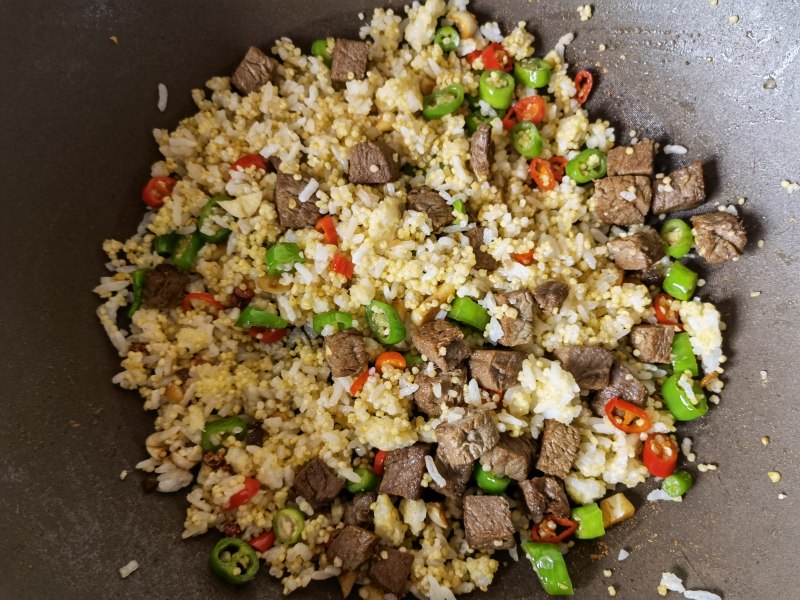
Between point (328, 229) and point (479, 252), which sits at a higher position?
point (479, 252)

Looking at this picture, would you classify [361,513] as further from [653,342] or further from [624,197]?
[624,197]

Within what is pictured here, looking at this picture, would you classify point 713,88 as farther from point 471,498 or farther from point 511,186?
point 471,498

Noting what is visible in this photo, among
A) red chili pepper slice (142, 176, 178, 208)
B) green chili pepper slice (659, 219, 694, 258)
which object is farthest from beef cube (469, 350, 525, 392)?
red chili pepper slice (142, 176, 178, 208)

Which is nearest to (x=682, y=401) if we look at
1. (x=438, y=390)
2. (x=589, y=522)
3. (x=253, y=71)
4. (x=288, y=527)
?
(x=589, y=522)

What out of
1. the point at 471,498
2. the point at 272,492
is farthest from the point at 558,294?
the point at 272,492

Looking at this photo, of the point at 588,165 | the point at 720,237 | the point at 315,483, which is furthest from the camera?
the point at 588,165
